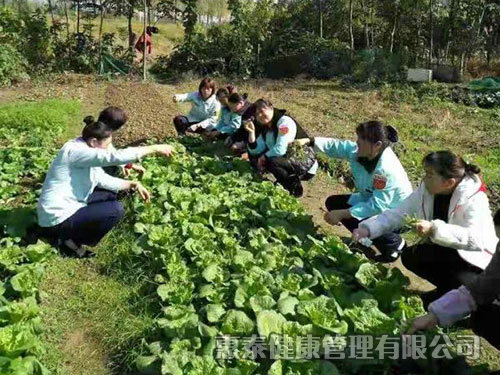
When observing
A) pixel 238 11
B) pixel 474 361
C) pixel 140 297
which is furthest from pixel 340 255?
pixel 238 11

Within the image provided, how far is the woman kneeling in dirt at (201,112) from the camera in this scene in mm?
7141

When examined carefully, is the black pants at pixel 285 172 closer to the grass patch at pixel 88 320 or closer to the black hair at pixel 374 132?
the black hair at pixel 374 132

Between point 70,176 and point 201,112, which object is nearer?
point 70,176

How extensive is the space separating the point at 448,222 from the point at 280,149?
7.47 ft

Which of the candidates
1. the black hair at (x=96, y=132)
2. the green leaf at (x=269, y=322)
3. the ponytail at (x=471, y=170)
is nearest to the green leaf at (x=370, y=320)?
the green leaf at (x=269, y=322)

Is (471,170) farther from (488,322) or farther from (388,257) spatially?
(388,257)

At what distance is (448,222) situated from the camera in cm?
345

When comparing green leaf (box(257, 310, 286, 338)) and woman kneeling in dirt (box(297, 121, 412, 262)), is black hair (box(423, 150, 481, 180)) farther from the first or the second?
green leaf (box(257, 310, 286, 338))

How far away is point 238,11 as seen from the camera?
1559cm

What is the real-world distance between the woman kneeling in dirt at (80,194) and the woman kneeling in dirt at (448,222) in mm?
2018

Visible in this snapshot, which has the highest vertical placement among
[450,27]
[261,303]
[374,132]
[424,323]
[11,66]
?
[450,27]

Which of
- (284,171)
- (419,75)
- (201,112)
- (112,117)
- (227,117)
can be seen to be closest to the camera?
(112,117)

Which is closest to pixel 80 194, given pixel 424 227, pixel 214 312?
pixel 214 312

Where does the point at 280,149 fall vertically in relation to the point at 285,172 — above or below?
above
